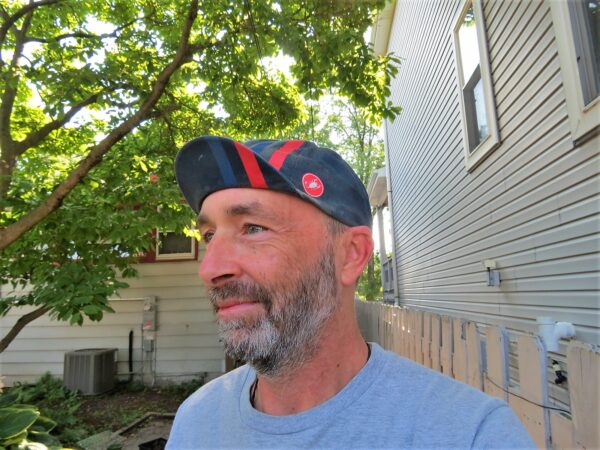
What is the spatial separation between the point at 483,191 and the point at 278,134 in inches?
118

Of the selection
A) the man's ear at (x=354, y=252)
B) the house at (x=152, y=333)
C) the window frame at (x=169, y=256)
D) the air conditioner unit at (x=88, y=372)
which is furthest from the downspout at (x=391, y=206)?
the man's ear at (x=354, y=252)

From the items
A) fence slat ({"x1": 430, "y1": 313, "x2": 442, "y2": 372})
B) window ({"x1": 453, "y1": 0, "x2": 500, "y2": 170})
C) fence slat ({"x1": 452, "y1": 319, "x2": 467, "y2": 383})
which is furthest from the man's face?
window ({"x1": 453, "y1": 0, "x2": 500, "y2": 170})

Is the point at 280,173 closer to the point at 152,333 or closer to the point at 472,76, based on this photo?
the point at 472,76

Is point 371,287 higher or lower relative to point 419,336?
higher

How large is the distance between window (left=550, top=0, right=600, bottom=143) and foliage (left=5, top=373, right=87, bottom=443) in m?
5.61

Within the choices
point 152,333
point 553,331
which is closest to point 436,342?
point 553,331

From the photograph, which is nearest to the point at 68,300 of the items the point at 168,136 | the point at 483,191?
the point at 168,136

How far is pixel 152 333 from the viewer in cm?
743

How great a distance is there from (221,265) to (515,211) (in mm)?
3569

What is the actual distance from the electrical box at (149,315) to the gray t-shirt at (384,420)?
6.79 m

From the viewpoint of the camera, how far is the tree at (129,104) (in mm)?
4020

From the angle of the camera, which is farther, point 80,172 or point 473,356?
point 80,172

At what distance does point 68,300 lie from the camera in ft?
11.3

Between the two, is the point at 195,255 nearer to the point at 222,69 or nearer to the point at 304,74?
the point at 222,69
